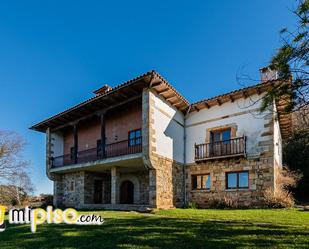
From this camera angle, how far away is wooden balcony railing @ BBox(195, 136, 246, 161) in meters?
13.0

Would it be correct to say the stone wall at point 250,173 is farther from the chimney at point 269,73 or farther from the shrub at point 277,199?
the chimney at point 269,73

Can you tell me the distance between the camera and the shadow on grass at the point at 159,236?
527 centimetres

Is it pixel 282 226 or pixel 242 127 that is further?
pixel 242 127

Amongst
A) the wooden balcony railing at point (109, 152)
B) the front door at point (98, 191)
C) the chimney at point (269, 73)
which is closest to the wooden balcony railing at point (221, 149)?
the chimney at point (269, 73)

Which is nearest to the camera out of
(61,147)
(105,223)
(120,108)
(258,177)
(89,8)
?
(105,223)

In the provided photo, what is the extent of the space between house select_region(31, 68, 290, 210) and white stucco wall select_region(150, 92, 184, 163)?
0.15 ft

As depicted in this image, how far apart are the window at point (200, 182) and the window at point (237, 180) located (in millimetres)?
1103

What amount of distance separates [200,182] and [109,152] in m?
5.13

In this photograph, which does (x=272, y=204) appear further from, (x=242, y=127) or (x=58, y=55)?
(x=58, y=55)

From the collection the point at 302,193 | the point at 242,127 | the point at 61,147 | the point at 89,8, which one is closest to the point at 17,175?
the point at 61,147

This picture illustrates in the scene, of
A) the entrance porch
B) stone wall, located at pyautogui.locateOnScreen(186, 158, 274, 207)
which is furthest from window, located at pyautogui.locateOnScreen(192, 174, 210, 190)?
the entrance porch

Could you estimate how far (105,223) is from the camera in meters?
8.05

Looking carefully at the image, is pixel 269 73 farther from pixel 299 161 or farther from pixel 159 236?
pixel 299 161

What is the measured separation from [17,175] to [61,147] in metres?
7.10
